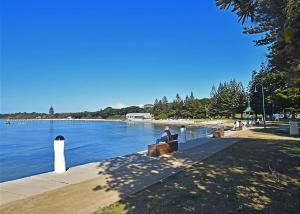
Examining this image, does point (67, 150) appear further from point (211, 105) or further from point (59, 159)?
point (211, 105)

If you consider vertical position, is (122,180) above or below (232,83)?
below

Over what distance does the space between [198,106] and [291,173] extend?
99999 millimetres

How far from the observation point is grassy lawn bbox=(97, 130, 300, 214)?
5464 mm

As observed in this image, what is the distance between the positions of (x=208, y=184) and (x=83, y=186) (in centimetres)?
284

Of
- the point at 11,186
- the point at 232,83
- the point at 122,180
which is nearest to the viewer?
the point at 11,186

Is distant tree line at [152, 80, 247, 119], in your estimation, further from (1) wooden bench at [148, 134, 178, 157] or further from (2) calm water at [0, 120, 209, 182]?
(1) wooden bench at [148, 134, 178, 157]

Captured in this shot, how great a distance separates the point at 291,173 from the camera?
802 centimetres

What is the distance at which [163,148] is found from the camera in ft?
42.2

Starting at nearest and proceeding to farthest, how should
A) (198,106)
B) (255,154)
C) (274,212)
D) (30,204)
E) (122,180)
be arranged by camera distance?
1. (274,212)
2. (30,204)
3. (122,180)
4. (255,154)
5. (198,106)

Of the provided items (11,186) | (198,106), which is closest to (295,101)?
(11,186)

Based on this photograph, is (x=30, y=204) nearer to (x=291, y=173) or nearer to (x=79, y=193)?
(x=79, y=193)

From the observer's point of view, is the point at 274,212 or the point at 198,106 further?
the point at 198,106

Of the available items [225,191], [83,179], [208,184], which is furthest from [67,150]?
[225,191]

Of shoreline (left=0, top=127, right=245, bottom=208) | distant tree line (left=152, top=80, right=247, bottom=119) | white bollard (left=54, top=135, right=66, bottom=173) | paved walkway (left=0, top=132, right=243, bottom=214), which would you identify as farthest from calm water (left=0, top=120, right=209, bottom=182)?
distant tree line (left=152, top=80, right=247, bottom=119)
